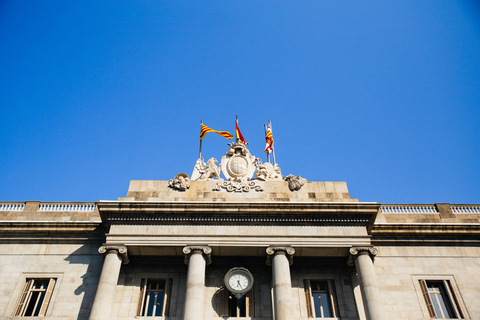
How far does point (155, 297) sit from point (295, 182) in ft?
35.0

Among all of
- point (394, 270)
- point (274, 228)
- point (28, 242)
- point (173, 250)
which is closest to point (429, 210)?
Result: point (394, 270)

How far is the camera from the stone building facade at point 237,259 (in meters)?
24.5

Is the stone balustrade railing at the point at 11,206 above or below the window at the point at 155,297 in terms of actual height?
above

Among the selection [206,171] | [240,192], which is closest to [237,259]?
[240,192]

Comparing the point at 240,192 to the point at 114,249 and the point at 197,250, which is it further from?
the point at 114,249

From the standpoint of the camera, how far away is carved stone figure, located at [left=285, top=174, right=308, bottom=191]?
2764 cm

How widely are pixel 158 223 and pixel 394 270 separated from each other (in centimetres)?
1405

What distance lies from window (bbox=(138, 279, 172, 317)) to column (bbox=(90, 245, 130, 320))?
1.88 meters

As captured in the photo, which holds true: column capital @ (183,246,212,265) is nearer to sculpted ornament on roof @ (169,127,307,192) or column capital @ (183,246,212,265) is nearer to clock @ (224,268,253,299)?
clock @ (224,268,253,299)

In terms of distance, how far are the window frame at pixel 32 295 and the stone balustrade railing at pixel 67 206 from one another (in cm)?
502

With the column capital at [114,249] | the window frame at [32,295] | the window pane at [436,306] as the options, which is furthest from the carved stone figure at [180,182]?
the window pane at [436,306]

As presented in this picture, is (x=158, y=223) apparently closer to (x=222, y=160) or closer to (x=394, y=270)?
(x=222, y=160)

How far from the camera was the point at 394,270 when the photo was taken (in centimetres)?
2625

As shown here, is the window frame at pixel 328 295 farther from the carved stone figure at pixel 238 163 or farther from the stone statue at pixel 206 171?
the stone statue at pixel 206 171
